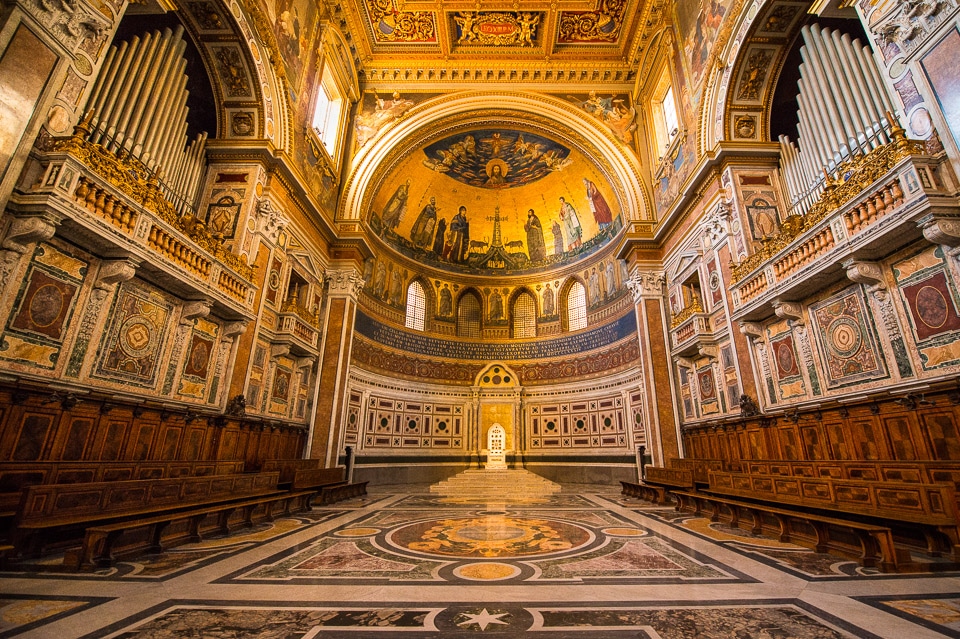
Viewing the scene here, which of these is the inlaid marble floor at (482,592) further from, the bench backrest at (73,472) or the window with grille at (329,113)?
the window with grille at (329,113)

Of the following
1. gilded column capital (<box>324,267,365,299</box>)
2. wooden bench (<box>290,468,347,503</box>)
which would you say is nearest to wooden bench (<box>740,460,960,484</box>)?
wooden bench (<box>290,468,347,503</box>)

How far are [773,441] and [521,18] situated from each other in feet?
64.2

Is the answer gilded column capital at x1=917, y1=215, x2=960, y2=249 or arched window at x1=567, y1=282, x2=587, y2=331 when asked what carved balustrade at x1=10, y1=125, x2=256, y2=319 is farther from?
arched window at x1=567, y1=282, x2=587, y2=331

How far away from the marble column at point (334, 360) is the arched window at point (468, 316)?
25.4 feet

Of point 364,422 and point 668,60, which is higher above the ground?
point 668,60

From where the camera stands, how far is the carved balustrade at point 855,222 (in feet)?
20.6

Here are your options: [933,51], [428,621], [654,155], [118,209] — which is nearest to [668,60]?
[654,155]

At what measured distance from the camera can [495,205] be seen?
2462 cm

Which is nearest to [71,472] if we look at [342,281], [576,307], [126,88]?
[126,88]

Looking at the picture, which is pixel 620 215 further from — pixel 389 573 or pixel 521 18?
pixel 389 573

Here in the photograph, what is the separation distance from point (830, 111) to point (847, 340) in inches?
231

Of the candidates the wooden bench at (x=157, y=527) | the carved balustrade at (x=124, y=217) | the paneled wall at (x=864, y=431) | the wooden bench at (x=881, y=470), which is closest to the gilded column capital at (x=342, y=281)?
the carved balustrade at (x=124, y=217)

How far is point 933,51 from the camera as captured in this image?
6410mm

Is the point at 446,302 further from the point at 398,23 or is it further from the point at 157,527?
the point at 157,527
